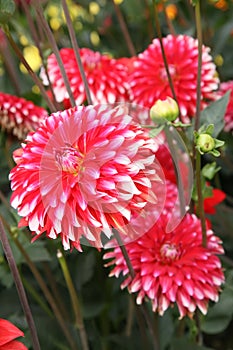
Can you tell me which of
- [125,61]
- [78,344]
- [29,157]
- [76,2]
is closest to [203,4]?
[76,2]

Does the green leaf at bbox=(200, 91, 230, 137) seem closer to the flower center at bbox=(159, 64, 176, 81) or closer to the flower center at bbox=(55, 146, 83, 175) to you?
the flower center at bbox=(159, 64, 176, 81)

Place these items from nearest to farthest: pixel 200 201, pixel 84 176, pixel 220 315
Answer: pixel 84 176 → pixel 200 201 → pixel 220 315

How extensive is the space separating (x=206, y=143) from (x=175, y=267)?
0.11m

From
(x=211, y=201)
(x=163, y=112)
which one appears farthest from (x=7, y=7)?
(x=211, y=201)

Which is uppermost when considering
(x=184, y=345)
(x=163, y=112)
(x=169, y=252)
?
(x=163, y=112)

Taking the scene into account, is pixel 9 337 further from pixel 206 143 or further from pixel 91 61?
pixel 91 61

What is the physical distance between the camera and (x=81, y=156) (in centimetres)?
40

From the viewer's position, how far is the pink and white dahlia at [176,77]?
0.59m

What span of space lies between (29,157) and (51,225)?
1.7 inches

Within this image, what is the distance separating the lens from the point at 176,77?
60cm

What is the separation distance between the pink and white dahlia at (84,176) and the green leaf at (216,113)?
0.16 m

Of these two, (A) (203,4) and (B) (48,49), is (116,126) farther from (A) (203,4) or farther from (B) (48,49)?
(A) (203,4)

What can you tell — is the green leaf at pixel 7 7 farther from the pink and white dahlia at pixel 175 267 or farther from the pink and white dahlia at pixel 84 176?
the pink and white dahlia at pixel 175 267

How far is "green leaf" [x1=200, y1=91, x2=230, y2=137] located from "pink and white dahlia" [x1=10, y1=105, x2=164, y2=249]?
0.53ft
